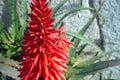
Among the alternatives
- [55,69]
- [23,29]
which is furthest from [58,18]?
[55,69]

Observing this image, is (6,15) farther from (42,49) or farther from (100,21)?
(42,49)

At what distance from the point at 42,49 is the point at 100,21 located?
1384 millimetres

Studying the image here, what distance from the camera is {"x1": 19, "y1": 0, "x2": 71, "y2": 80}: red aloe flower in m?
1.89

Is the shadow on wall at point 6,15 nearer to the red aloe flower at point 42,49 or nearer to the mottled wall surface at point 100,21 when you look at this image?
the mottled wall surface at point 100,21

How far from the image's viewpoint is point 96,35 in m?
3.34

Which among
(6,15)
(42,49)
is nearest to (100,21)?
(6,15)

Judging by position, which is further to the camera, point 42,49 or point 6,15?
point 6,15

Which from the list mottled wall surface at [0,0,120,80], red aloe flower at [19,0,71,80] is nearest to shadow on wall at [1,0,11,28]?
mottled wall surface at [0,0,120,80]

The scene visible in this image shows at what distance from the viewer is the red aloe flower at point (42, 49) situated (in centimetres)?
189

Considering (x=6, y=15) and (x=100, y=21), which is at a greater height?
(x=6, y=15)

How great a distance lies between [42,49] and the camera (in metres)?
1.95

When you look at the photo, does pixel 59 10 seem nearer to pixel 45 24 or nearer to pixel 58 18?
pixel 58 18

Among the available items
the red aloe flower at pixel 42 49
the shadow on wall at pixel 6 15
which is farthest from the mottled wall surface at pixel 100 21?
the red aloe flower at pixel 42 49

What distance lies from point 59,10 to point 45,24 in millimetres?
1347
